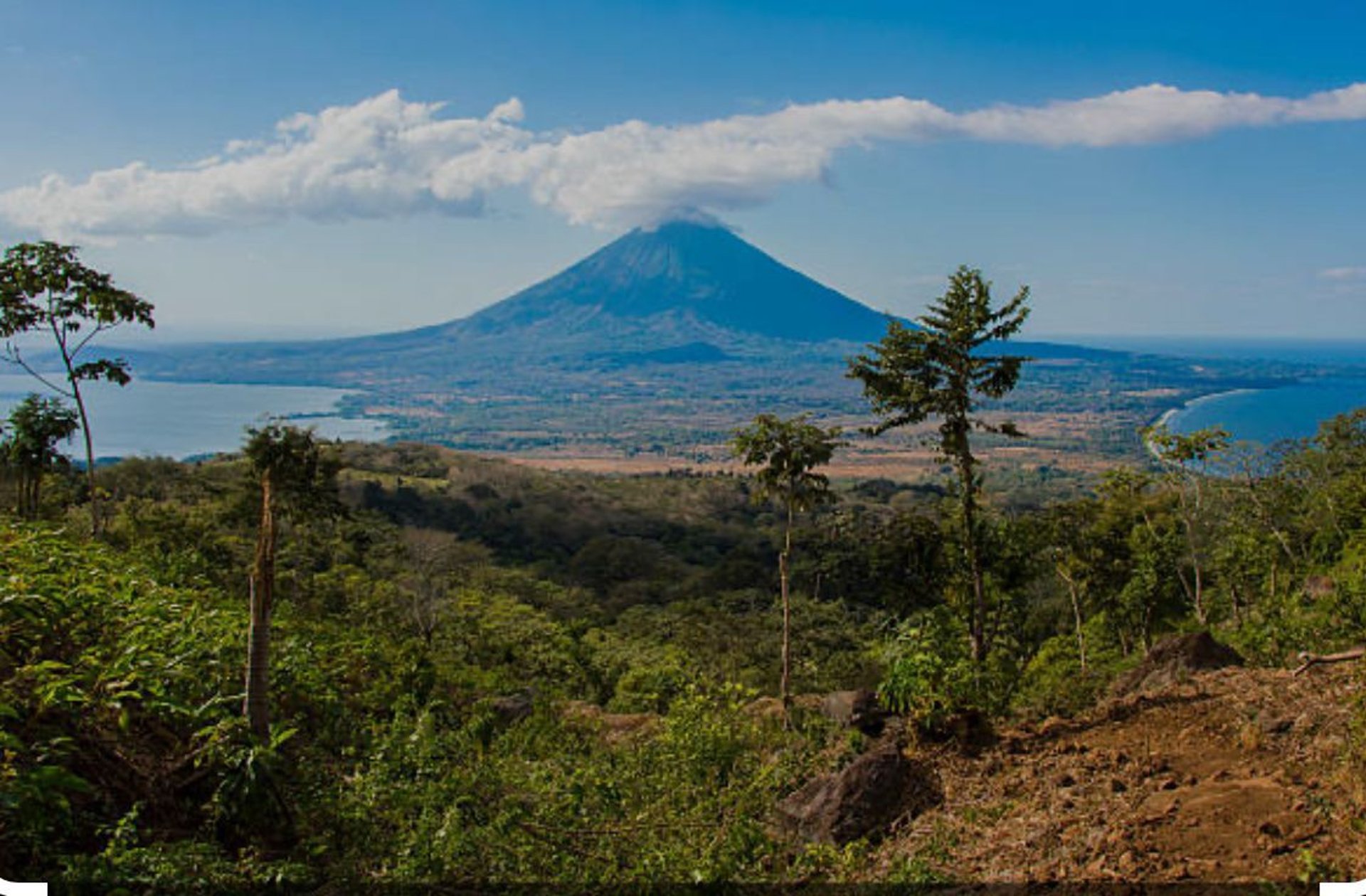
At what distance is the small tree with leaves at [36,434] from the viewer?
11531 mm

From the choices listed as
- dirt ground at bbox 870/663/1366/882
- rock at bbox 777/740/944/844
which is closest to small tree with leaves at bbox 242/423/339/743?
rock at bbox 777/740/944/844

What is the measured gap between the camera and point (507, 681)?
38.1ft

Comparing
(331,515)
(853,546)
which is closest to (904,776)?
(331,515)

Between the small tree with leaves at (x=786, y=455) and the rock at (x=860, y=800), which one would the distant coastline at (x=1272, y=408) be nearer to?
the small tree with leaves at (x=786, y=455)

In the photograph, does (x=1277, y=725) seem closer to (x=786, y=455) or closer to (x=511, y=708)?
(x=786, y=455)

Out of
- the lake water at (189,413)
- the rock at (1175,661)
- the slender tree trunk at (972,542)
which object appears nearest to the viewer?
the rock at (1175,661)

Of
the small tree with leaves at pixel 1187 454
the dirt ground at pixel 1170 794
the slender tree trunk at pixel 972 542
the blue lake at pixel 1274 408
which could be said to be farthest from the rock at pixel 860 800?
the blue lake at pixel 1274 408

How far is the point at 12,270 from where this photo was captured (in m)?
9.67

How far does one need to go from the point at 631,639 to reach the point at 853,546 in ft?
38.7

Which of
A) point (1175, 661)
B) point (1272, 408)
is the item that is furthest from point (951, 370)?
point (1272, 408)

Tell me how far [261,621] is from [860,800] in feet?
12.2

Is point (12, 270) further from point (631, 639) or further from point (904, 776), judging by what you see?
point (631, 639)

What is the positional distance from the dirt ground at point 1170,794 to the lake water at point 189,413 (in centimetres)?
6014

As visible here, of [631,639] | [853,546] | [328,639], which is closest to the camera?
[328,639]
